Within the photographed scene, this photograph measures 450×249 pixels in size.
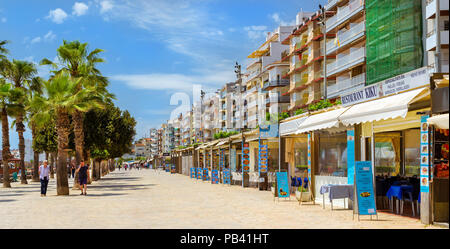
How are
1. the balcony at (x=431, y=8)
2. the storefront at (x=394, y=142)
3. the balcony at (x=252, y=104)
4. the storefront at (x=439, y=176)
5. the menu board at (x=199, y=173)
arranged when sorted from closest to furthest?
the storefront at (x=439, y=176), the storefront at (x=394, y=142), the balcony at (x=431, y=8), the menu board at (x=199, y=173), the balcony at (x=252, y=104)

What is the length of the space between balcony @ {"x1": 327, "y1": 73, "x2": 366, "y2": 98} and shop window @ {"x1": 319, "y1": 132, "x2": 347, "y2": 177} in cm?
3437

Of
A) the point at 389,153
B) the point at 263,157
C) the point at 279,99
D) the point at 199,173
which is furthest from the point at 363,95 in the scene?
the point at 279,99

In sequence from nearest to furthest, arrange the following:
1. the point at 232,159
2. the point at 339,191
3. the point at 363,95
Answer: the point at 363,95 → the point at 339,191 → the point at 232,159

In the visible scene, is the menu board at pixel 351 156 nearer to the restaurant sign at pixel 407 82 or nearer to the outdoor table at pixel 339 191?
the outdoor table at pixel 339 191

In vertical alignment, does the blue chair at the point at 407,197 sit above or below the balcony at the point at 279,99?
below

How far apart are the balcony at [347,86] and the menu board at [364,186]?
40.7 metres

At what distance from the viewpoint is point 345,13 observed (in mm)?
57312

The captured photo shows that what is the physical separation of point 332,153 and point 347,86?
3828 cm

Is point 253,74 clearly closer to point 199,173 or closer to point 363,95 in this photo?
point 199,173

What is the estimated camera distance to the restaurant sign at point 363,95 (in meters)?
13.6

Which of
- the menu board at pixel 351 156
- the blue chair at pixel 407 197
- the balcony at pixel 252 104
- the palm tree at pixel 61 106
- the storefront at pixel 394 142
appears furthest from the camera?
the balcony at pixel 252 104

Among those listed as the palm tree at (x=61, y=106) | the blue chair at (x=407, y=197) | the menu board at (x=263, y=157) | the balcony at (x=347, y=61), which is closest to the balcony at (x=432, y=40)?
the balcony at (x=347, y=61)

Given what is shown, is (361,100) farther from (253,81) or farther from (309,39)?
(253,81)

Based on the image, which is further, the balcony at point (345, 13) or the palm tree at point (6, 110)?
the balcony at point (345, 13)
